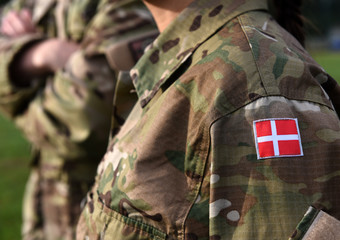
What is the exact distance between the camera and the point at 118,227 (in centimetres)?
106

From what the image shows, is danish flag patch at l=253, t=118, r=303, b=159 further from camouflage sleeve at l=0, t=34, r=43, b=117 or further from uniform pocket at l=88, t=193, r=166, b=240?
camouflage sleeve at l=0, t=34, r=43, b=117

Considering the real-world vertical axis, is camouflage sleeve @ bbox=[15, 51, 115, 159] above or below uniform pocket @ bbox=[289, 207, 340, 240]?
below

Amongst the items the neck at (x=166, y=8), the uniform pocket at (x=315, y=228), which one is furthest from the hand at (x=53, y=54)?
the uniform pocket at (x=315, y=228)

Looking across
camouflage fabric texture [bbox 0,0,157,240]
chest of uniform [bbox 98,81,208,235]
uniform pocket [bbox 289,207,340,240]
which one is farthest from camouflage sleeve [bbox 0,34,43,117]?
uniform pocket [bbox 289,207,340,240]

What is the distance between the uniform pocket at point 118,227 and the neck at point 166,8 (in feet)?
1.54

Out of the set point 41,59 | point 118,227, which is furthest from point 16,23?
point 118,227

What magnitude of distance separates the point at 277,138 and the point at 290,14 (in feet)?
2.16

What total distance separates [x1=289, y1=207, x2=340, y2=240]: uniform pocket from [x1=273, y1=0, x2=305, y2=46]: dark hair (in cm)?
71

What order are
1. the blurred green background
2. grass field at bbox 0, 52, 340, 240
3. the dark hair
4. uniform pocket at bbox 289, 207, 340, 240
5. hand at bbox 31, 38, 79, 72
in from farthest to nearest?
grass field at bbox 0, 52, 340, 240, the blurred green background, hand at bbox 31, 38, 79, 72, the dark hair, uniform pocket at bbox 289, 207, 340, 240

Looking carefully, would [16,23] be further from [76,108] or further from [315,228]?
[315,228]

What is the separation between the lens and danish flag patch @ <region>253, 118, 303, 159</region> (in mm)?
868

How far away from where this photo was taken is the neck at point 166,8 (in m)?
1.19

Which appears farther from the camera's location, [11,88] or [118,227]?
[11,88]

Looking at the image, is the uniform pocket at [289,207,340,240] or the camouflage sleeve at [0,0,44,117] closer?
the uniform pocket at [289,207,340,240]
